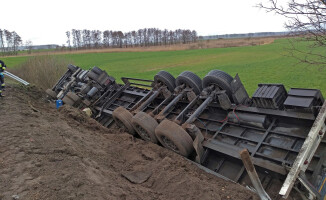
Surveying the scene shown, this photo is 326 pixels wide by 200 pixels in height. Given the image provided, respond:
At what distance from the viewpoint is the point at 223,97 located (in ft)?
16.6

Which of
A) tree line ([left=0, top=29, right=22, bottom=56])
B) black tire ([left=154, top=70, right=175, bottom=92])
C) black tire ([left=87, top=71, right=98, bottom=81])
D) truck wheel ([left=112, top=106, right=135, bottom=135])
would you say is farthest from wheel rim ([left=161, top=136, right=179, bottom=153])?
tree line ([left=0, top=29, right=22, bottom=56])

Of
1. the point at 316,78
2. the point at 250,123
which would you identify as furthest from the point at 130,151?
the point at 316,78

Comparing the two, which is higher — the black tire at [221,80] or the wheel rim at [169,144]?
the black tire at [221,80]

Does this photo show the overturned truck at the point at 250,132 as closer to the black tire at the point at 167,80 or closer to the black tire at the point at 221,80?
the black tire at the point at 221,80

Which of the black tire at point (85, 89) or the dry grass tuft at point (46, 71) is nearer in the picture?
the black tire at point (85, 89)

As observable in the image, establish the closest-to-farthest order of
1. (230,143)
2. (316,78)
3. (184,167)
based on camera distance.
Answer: (184,167), (230,143), (316,78)

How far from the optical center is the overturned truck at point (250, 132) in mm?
3287

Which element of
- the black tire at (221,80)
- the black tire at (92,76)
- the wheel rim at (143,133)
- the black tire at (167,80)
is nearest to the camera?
the black tire at (221,80)

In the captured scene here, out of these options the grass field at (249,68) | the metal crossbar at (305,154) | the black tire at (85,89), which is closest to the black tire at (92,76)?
the black tire at (85,89)

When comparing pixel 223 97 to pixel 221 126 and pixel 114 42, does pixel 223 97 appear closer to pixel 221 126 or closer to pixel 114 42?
pixel 221 126

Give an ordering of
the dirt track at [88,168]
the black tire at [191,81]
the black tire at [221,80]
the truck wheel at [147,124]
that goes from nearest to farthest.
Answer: the dirt track at [88,168]
the black tire at [221,80]
the truck wheel at [147,124]
the black tire at [191,81]

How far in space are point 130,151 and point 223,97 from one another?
7.16ft

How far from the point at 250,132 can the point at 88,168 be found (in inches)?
116

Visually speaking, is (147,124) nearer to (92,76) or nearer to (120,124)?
(120,124)
